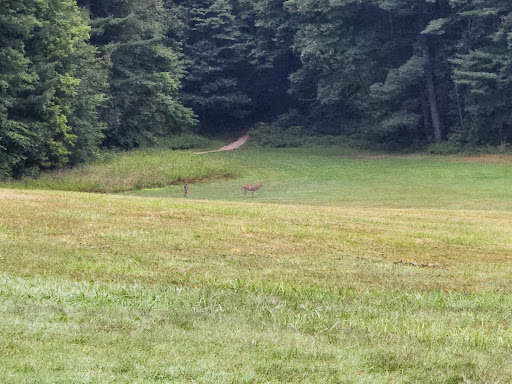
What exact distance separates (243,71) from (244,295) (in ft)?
201

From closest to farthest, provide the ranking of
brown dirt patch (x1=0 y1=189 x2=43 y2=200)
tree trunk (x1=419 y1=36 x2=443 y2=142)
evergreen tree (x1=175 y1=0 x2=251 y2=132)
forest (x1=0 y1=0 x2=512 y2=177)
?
brown dirt patch (x1=0 y1=189 x2=43 y2=200) < forest (x1=0 y1=0 x2=512 y2=177) < tree trunk (x1=419 y1=36 x2=443 y2=142) < evergreen tree (x1=175 y1=0 x2=251 y2=132)

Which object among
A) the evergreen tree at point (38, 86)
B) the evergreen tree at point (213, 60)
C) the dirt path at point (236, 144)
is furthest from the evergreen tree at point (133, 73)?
the evergreen tree at point (38, 86)

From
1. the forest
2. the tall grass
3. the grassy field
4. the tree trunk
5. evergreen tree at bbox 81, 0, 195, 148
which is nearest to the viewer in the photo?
the grassy field

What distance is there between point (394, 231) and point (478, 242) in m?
1.57

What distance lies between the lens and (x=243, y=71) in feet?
223

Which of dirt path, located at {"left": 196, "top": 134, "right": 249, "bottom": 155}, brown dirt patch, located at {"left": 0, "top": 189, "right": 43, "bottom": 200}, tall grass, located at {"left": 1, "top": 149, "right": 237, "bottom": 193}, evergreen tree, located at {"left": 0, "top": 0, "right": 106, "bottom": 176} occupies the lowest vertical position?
dirt path, located at {"left": 196, "top": 134, "right": 249, "bottom": 155}

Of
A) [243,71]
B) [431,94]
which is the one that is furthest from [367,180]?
[243,71]

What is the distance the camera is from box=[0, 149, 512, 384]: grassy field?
17.3 ft

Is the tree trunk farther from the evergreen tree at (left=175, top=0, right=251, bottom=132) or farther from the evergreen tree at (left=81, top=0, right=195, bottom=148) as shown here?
the evergreen tree at (left=175, top=0, right=251, bottom=132)

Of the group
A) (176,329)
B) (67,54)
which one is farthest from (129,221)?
(67,54)

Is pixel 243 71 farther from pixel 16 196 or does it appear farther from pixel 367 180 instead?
pixel 16 196

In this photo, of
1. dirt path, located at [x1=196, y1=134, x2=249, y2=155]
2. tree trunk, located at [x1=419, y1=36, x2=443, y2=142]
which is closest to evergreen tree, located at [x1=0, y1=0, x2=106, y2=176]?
dirt path, located at [x1=196, y1=134, x2=249, y2=155]

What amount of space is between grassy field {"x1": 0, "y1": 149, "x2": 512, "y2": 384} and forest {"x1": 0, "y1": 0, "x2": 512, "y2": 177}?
18.5m

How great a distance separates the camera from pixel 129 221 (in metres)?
13.2
